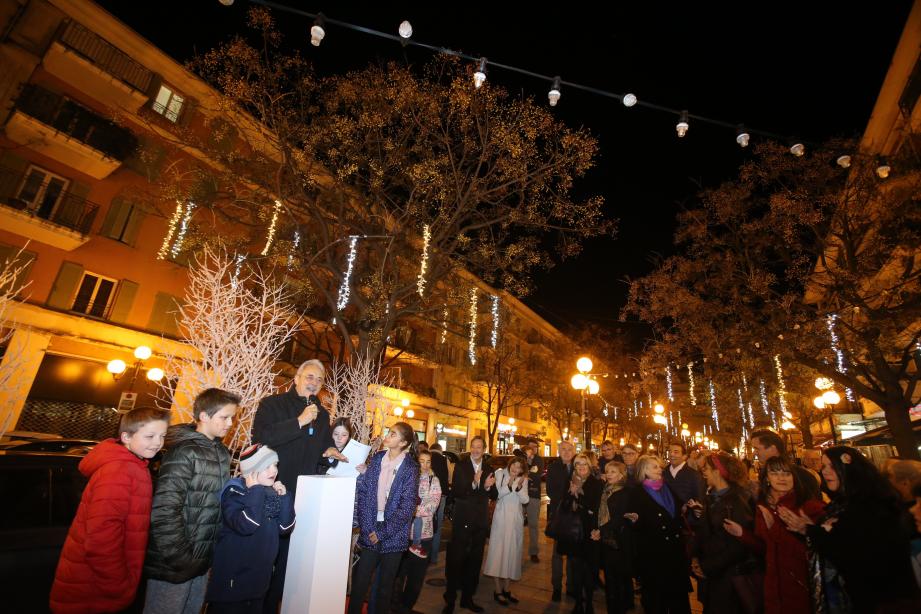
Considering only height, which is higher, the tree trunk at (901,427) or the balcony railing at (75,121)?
the balcony railing at (75,121)

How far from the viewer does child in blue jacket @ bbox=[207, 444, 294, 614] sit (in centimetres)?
275

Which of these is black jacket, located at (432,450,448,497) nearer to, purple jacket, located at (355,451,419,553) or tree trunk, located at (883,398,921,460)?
purple jacket, located at (355,451,419,553)

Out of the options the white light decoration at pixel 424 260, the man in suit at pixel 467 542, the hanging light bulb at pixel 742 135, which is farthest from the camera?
the white light decoration at pixel 424 260

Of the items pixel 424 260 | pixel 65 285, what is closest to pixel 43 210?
pixel 65 285

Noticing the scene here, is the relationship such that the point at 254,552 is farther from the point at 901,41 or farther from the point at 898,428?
the point at 901,41

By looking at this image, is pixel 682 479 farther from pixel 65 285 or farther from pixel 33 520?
pixel 65 285

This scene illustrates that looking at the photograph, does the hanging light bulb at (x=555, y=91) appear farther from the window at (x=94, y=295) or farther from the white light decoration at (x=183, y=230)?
the window at (x=94, y=295)

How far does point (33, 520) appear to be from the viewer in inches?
136

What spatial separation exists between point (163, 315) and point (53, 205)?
4942 millimetres

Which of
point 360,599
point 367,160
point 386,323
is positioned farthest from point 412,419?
point 360,599

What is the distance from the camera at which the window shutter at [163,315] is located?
16.5 metres

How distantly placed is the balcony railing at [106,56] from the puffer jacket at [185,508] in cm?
1829

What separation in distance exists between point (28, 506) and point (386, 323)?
31.0 ft

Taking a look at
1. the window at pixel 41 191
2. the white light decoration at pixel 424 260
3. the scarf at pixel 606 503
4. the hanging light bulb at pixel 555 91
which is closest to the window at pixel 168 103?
the window at pixel 41 191
